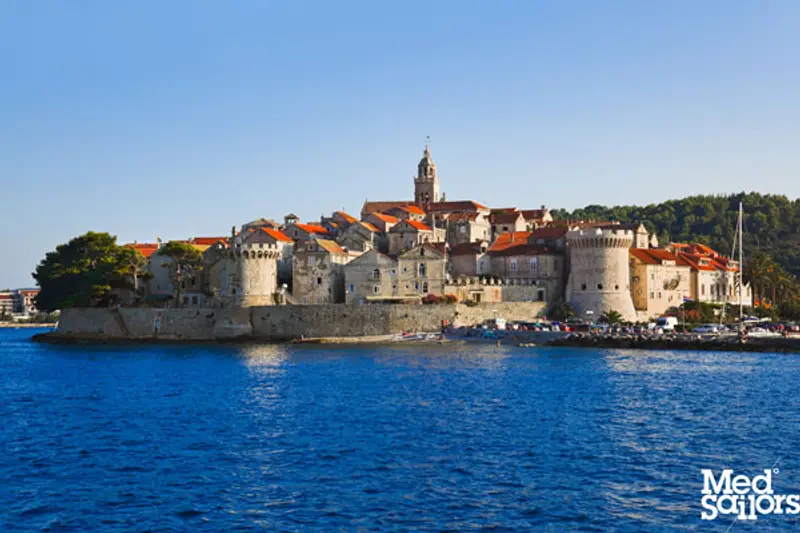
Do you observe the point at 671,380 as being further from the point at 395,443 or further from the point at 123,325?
the point at 123,325

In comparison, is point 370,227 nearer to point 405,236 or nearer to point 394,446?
point 405,236

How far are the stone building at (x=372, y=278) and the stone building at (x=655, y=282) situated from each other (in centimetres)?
1732

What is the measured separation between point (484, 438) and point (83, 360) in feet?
114

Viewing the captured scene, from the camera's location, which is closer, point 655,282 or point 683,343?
Answer: point 683,343

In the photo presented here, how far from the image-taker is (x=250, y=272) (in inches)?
2516

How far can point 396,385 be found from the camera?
121ft

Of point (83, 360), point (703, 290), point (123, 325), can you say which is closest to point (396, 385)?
point (83, 360)

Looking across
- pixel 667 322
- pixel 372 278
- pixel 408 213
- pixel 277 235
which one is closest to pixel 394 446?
pixel 372 278

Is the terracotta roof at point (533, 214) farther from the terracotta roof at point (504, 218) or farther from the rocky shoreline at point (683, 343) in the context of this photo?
the rocky shoreline at point (683, 343)

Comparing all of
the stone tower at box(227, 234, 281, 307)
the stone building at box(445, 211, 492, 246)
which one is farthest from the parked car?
the stone tower at box(227, 234, 281, 307)

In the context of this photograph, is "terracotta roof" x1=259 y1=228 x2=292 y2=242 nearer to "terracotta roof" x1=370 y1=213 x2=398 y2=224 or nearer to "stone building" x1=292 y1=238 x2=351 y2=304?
"stone building" x1=292 y1=238 x2=351 y2=304

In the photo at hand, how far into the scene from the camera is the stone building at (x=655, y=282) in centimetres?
6481

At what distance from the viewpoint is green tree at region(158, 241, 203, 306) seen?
68.0 metres

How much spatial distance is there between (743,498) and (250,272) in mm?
48709
